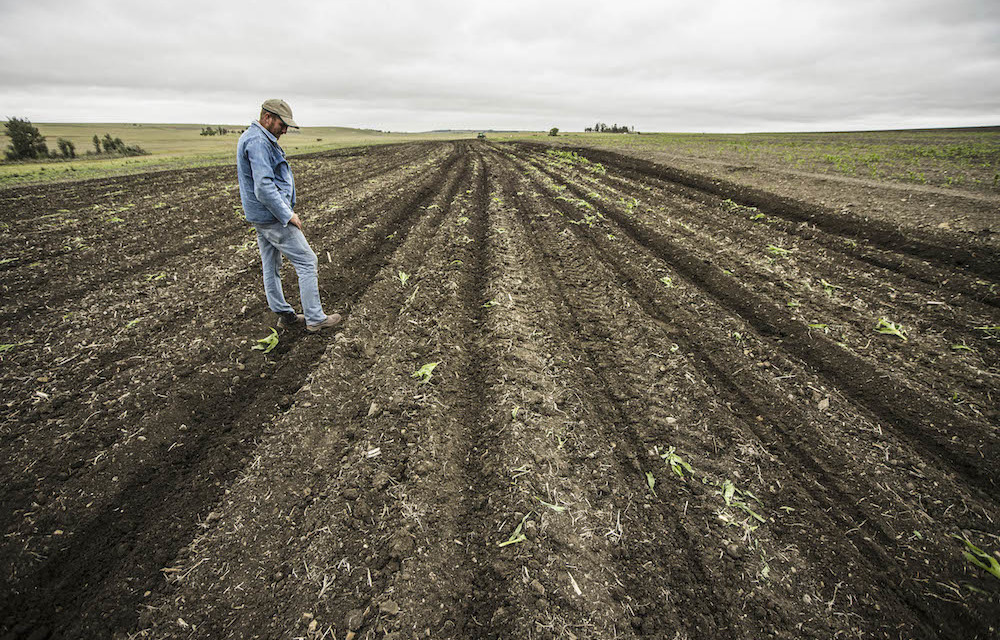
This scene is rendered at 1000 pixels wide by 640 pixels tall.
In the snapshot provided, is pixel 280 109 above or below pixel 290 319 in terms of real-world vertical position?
above

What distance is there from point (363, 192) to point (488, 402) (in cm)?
1345

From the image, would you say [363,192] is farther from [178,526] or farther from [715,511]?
[715,511]

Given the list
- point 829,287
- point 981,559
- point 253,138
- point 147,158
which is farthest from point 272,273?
point 147,158

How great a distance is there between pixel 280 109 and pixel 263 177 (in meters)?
0.95

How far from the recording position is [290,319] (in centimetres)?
595

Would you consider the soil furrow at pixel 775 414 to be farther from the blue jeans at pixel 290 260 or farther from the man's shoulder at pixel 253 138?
the man's shoulder at pixel 253 138

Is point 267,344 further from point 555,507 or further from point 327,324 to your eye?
point 555,507

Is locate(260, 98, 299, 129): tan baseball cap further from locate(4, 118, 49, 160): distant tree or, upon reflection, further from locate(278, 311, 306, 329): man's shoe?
locate(4, 118, 49, 160): distant tree

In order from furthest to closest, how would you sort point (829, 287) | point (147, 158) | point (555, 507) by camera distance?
point (147, 158), point (829, 287), point (555, 507)

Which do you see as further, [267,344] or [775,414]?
[267,344]

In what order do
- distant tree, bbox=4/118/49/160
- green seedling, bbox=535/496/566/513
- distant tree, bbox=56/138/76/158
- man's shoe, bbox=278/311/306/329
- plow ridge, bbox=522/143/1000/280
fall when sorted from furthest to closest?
1. distant tree, bbox=56/138/76/158
2. distant tree, bbox=4/118/49/160
3. plow ridge, bbox=522/143/1000/280
4. man's shoe, bbox=278/311/306/329
5. green seedling, bbox=535/496/566/513

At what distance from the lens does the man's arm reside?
4531mm

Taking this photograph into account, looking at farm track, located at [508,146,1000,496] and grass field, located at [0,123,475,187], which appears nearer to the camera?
farm track, located at [508,146,1000,496]

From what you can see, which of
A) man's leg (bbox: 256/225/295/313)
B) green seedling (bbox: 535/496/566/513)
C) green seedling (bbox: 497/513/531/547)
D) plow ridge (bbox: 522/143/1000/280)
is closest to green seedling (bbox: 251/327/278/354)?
man's leg (bbox: 256/225/295/313)
